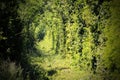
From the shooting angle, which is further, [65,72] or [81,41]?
[65,72]

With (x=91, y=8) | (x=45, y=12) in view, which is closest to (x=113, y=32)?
(x=91, y=8)

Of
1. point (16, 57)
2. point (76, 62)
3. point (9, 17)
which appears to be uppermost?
point (9, 17)

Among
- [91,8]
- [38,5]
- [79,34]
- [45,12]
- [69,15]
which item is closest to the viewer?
[91,8]

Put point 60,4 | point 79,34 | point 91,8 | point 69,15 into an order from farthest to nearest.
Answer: point 60,4, point 69,15, point 79,34, point 91,8

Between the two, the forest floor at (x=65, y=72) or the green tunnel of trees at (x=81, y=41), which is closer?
the green tunnel of trees at (x=81, y=41)

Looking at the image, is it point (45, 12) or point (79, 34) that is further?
point (45, 12)

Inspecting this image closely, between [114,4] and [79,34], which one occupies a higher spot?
[114,4]

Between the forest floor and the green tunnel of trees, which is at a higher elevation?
the green tunnel of trees

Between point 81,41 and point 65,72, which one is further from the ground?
point 81,41

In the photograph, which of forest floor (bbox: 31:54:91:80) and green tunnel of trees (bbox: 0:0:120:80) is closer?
green tunnel of trees (bbox: 0:0:120:80)

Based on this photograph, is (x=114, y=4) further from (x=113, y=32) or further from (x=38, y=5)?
(x=38, y=5)

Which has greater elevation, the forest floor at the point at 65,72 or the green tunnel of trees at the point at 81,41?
the green tunnel of trees at the point at 81,41
